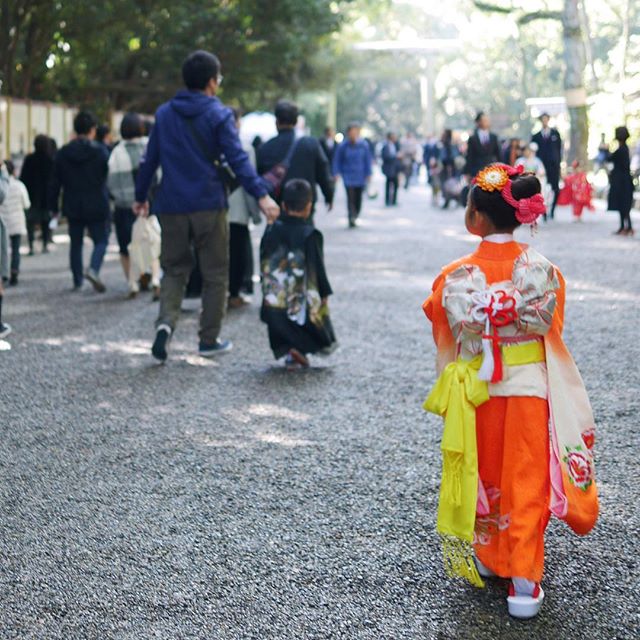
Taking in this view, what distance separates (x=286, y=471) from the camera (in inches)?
215

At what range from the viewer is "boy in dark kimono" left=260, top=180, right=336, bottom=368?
7.85 m

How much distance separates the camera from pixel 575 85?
28500 millimetres

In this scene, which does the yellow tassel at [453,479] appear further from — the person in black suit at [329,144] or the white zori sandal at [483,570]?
the person in black suit at [329,144]

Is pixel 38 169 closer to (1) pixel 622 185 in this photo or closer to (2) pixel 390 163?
(1) pixel 622 185

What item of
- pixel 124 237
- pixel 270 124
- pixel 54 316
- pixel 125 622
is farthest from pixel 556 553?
pixel 270 124

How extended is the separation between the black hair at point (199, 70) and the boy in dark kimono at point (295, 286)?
2.91ft

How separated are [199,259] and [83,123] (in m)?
4.08

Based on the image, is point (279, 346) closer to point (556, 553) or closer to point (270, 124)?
point (556, 553)

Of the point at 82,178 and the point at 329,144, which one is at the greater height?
the point at 329,144

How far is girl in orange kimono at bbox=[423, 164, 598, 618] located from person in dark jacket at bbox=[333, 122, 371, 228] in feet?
55.5

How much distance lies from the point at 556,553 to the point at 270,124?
32.3 metres

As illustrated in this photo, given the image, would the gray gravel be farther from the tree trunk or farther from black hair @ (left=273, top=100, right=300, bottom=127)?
the tree trunk

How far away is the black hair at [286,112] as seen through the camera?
9711mm

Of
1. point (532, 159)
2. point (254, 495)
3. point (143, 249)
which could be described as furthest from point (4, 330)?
point (532, 159)
